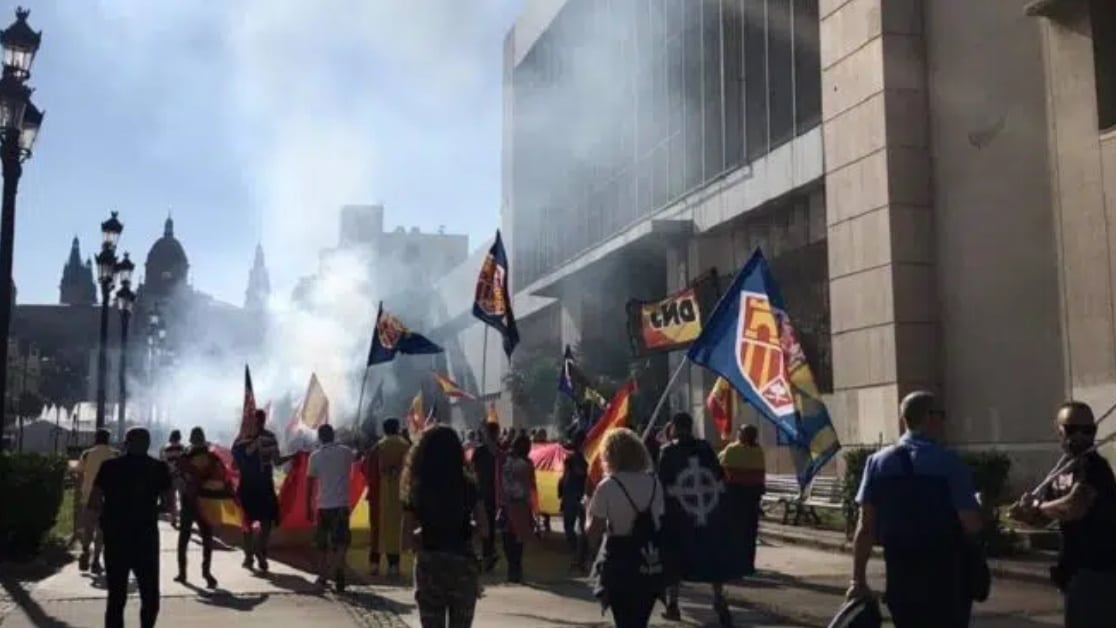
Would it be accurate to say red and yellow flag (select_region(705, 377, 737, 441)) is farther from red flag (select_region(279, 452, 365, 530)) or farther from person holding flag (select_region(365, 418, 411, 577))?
person holding flag (select_region(365, 418, 411, 577))

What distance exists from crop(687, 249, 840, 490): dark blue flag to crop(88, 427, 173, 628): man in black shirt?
4852 mm

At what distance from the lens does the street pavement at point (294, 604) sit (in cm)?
968

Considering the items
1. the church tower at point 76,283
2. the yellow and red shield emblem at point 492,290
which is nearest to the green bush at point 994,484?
the yellow and red shield emblem at point 492,290

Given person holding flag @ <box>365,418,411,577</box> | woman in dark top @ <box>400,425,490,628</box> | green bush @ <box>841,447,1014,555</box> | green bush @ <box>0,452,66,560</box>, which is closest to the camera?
woman in dark top @ <box>400,425,490,628</box>

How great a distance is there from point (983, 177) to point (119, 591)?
1667cm

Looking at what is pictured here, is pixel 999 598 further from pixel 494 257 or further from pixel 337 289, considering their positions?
pixel 337 289

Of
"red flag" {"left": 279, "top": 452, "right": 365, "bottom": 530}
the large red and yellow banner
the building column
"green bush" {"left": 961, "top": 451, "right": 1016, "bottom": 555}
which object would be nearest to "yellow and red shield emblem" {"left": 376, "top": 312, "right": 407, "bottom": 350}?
"red flag" {"left": 279, "top": 452, "right": 365, "bottom": 530}

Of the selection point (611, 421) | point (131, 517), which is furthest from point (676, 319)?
point (131, 517)

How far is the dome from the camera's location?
471 feet

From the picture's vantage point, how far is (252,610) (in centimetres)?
1043

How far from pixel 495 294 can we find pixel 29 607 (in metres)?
9.64

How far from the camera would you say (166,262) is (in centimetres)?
14675

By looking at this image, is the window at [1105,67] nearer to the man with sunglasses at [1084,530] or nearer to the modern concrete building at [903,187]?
the modern concrete building at [903,187]

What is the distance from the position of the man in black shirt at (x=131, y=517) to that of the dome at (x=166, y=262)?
140453 mm
